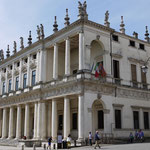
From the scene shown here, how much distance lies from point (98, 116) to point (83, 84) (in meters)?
5.73

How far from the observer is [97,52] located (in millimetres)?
34938

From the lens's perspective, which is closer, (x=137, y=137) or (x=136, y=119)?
(x=137, y=137)

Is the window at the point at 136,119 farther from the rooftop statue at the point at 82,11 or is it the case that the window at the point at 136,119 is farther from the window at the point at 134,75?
the rooftop statue at the point at 82,11

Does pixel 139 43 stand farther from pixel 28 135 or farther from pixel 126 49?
pixel 28 135

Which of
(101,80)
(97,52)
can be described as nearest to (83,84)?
(101,80)

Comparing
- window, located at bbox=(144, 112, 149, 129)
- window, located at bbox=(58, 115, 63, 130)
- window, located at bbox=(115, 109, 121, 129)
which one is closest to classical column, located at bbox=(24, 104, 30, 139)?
window, located at bbox=(58, 115, 63, 130)

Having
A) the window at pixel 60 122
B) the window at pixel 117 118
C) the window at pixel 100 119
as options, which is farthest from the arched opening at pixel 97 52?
the window at pixel 60 122

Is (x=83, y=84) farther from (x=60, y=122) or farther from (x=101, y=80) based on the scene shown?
(x=60, y=122)

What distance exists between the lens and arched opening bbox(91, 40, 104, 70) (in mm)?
34062

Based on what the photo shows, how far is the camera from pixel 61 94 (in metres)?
33.3

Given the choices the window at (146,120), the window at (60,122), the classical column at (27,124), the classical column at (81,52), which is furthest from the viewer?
the classical column at (27,124)

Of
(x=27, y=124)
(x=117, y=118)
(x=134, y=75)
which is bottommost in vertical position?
(x=27, y=124)

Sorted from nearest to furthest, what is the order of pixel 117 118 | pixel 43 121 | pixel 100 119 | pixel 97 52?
pixel 100 119, pixel 117 118, pixel 97 52, pixel 43 121

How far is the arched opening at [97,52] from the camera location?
3406 cm
